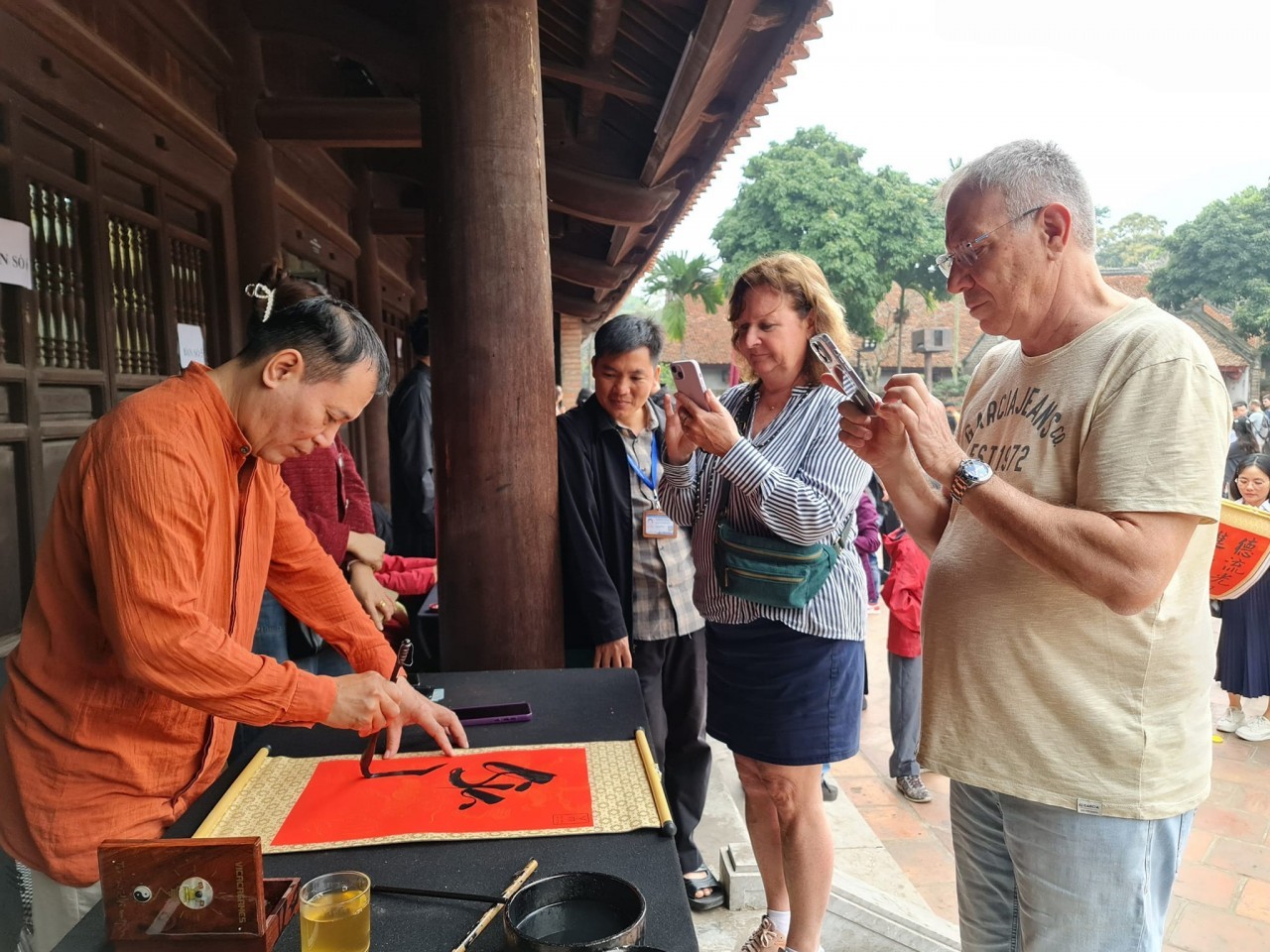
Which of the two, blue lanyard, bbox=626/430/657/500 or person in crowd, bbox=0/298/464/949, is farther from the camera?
blue lanyard, bbox=626/430/657/500

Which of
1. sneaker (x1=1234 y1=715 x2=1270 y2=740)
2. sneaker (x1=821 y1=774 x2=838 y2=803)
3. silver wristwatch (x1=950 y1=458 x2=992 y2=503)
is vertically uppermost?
silver wristwatch (x1=950 y1=458 x2=992 y2=503)

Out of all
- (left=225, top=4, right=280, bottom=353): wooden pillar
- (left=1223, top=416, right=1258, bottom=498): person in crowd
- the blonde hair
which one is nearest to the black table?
the blonde hair

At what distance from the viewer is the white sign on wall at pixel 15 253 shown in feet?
7.26

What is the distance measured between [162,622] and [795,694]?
1.40m

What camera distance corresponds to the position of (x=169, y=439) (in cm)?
127

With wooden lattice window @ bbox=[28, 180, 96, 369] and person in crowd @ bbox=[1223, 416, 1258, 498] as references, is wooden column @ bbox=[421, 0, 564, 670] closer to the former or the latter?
wooden lattice window @ bbox=[28, 180, 96, 369]

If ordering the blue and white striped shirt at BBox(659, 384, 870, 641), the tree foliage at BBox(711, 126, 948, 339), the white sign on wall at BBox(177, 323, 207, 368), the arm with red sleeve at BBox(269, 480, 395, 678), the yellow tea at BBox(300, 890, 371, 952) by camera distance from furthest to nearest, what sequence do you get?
the tree foliage at BBox(711, 126, 948, 339) → the white sign on wall at BBox(177, 323, 207, 368) → the blue and white striped shirt at BBox(659, 384, 870, 641) → the arm with red sleeve at BBox(269, 480, 395, 678) → the yellow tea at BBox(300, 890, 371, 952)

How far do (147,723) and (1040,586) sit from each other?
4.66ft

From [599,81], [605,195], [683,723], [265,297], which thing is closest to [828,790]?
[683,723]

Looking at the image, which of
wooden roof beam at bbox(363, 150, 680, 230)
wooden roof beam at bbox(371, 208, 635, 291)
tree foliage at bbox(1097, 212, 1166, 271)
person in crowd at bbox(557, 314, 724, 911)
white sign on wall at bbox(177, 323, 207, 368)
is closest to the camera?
person in crowd at bbox(557, 314, 724, 911)

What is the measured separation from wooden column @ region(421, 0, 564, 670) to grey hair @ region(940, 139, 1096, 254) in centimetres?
116

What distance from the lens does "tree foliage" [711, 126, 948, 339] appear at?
25.3 meters

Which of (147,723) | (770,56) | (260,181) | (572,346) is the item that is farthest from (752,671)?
(572,346)

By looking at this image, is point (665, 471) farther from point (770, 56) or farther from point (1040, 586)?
point (770, 56)
